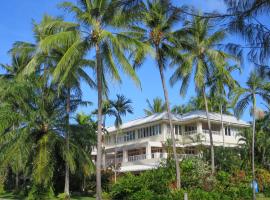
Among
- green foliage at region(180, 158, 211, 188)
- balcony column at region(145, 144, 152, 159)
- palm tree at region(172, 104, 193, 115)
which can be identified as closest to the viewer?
green foliage at region(180, 158, 211, 188)

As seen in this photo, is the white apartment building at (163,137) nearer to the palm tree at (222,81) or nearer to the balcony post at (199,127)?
the balcony post at (199,127)

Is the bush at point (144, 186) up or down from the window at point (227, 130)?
down

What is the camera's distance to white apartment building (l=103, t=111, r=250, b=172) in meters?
42.1

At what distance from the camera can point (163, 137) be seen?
43625mm

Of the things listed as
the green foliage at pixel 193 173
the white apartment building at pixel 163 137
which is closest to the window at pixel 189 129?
the white apartment building at pixel 163 137

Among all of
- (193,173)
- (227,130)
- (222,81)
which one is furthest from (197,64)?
(227,130)

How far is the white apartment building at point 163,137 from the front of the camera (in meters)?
42.1

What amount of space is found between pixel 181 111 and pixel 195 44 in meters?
31.7

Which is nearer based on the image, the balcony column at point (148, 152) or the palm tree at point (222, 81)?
the palm tree at point (222, 81)

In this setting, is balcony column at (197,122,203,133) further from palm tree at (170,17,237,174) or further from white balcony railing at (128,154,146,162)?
palm tree at (170,17,237,174)

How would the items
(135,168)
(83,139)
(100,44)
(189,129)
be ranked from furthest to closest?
(189,129)
(135,168)
(83,139)
(100,44)

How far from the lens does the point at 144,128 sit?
152 ft

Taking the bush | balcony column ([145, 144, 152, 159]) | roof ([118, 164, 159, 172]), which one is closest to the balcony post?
balcony column ([145, 144, 152, 159])

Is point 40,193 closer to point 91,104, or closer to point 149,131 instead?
point 91,104
